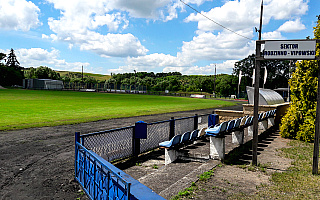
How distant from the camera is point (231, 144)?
9.84 m

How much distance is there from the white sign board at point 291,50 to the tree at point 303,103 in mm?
4699

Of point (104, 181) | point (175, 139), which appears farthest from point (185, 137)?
point (104, 181)

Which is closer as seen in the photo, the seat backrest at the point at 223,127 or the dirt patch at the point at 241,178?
the dirt patch at the point at 241,178

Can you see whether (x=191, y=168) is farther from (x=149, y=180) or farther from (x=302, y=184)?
(x=302, y=184)

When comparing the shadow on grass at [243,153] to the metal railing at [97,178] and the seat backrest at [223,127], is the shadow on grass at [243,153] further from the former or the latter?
the metal railing at [97,178]

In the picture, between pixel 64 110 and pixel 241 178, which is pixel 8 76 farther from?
pixel 241 178

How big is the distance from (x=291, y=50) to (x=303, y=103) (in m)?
5.50

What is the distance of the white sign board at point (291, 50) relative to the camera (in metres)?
6.66

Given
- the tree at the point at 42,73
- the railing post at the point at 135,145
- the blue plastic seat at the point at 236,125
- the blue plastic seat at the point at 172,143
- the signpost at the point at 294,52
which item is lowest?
the railing post at the point at 135,145

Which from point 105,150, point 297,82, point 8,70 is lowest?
→ point 105,150

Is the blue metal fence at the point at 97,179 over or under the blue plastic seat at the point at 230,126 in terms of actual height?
under

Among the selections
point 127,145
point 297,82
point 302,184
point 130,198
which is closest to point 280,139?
point 297,82

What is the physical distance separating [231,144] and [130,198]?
7568mm

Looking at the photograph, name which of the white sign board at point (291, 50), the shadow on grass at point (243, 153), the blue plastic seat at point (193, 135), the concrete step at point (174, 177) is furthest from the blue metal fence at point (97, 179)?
the white sign board at point (291, 50)
